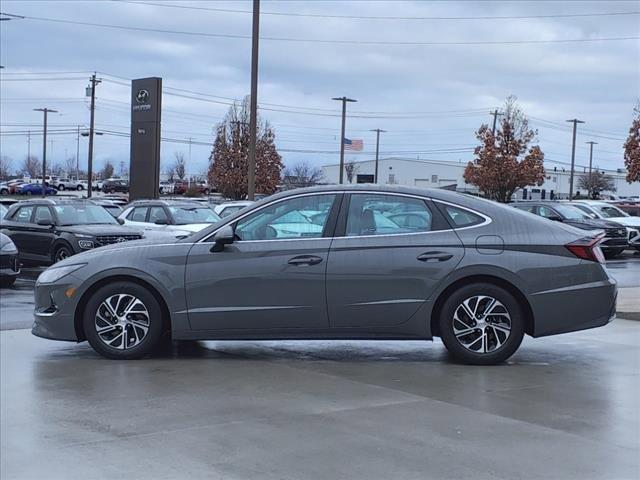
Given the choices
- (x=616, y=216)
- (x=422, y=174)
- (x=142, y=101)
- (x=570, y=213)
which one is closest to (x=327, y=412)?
(x=570, y=213)

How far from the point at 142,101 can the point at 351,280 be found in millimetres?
27768

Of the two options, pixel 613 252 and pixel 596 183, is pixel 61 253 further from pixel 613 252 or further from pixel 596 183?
pixel 596 183

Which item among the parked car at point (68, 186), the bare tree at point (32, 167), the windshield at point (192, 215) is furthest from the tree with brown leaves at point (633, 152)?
the bare tree at point (32, 167)

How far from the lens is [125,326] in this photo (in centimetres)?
752

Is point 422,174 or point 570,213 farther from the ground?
point 422,174

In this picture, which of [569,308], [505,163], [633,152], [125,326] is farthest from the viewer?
[505,163]

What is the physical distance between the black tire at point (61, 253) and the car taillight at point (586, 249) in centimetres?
1124

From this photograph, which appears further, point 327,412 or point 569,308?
point 569,308

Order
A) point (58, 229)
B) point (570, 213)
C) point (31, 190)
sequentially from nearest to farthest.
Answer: point (58, 229) < point (570, 213) < point (31, 190)

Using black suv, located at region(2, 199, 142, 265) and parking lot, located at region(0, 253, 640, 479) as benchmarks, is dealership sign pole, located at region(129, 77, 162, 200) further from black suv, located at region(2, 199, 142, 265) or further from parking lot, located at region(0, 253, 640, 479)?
parking lot, located at region(0, 253, 640, 479)

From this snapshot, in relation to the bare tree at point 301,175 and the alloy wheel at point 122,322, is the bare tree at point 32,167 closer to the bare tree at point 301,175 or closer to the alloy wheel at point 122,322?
the bare tree at point 301,175

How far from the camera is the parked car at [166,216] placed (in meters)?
18.1

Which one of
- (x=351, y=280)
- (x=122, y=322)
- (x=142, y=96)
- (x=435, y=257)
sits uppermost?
(x=142, y=96)

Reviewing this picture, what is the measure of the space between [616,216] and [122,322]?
22612 mm
